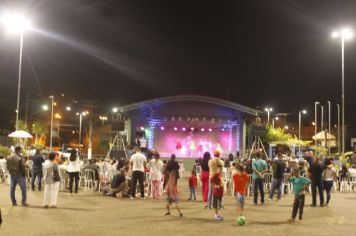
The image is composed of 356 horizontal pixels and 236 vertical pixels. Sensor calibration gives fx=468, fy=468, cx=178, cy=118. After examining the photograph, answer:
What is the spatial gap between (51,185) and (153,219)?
390 centimetres

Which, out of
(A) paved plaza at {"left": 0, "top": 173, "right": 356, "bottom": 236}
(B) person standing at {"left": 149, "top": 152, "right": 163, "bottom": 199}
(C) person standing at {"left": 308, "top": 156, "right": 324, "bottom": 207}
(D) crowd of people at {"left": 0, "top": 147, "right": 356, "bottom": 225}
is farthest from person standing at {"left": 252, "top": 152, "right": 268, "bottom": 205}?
(B) person standing at {"left": 149, "top": 152, "right": 163, "bottom": 199}

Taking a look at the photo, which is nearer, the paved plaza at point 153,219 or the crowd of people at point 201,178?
the paved plaza at point 153,219

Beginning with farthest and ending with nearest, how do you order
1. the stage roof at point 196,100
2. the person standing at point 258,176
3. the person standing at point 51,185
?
the stage roof at point 196,100
the person standing at point 258,176
the person standing at point 51,185

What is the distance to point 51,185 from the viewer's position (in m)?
14.3

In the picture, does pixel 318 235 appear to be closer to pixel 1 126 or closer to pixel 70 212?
pixel 70 212

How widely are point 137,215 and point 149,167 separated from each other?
5542 mm

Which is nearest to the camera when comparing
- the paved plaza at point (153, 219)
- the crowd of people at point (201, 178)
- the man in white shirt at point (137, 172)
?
the paved plaza at point (153, 219)

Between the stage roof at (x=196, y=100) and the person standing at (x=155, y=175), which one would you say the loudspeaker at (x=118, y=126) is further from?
the person standing at (x=155, y=175)

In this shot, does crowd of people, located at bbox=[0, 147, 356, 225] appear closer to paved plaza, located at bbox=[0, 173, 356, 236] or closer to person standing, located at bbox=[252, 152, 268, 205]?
person standing, located at bbox=[252, 152, 268, 205]

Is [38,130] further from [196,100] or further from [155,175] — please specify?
[155,175]

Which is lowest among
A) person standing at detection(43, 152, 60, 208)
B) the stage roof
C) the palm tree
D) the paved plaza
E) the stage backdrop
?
the paved plaza

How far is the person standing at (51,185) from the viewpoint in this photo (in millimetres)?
14141

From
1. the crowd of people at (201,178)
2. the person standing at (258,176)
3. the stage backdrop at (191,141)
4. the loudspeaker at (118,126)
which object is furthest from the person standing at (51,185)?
the stage backdrop at (191,141)

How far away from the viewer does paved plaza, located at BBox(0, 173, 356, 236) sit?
410 inches
